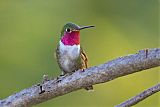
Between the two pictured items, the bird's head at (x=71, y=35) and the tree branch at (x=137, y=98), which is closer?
the tree branch at (x=137, y=98)

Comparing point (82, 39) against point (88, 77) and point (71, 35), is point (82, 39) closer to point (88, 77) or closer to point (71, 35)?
point (71, 35)

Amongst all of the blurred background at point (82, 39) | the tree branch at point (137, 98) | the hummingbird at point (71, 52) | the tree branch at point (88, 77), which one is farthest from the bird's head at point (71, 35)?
the blurred background at point (82, 39)

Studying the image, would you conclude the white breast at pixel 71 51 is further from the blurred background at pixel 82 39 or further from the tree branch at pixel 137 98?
the blurred background at pixel 82 39

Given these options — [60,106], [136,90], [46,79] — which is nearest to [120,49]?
[136,90]

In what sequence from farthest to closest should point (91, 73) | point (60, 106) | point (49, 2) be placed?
point (49, 2) → point (60, 106) → point (91, 73)

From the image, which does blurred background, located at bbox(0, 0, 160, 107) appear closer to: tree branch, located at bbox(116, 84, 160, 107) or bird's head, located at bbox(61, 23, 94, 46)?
bird's head, located at bbox(61, 23, 94, 46)

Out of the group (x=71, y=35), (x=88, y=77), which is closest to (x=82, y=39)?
(x=71, y=35)

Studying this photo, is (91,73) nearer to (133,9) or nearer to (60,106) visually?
(60,106)
